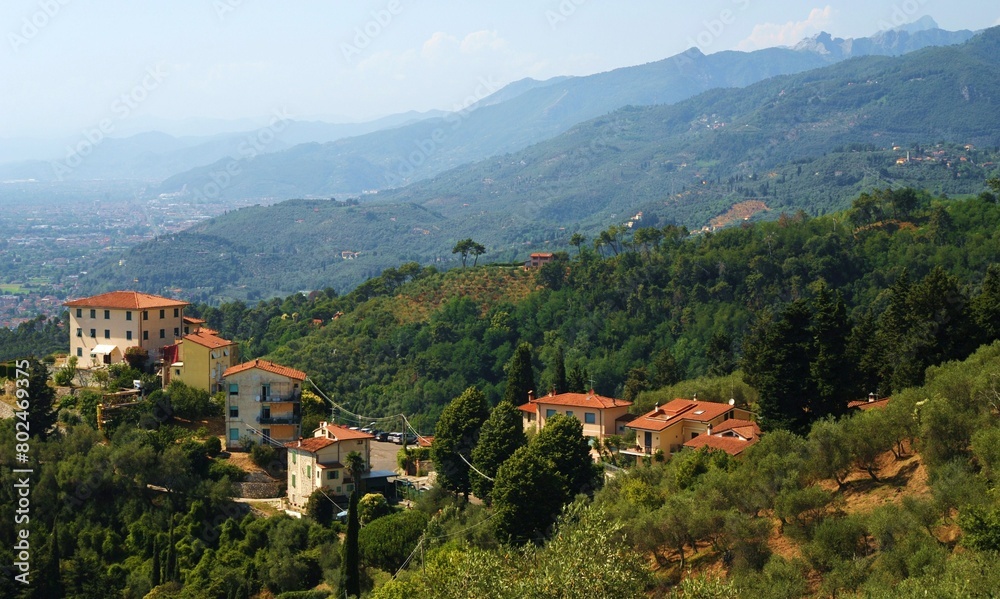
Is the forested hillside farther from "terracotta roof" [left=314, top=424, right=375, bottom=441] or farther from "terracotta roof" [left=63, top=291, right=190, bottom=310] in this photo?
"terracotta roof" [left=314, top=424, right=375, bottom=441]

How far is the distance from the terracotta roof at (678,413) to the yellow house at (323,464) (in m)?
9.07

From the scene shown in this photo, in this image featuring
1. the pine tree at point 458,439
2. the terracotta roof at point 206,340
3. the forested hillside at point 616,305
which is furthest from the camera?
the forested hillside at point 616,305

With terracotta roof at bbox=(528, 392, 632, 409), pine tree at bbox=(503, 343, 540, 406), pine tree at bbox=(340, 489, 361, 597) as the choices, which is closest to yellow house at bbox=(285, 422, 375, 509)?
pine tree at bbox=(340, 489, 361, 597)

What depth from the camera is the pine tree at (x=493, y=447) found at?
113 ft

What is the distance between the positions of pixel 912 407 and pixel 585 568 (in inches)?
410

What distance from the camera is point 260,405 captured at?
124 feet

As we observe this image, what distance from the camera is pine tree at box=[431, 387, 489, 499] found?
3597cm

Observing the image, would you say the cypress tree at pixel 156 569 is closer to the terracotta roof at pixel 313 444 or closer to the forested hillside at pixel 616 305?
the terracotta roof at pixel 313 444

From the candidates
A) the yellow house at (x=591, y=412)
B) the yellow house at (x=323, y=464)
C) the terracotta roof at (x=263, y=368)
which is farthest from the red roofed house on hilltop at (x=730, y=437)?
the terracotta roof at (x=263, y=368)

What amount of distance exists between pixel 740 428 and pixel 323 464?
12872 millimetres

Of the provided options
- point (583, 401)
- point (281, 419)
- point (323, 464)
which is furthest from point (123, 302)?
point (583, 401)

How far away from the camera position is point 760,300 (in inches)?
2817

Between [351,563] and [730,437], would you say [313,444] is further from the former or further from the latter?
[730,437]

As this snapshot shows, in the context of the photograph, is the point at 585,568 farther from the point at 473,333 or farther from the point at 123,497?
the point at 473,333
